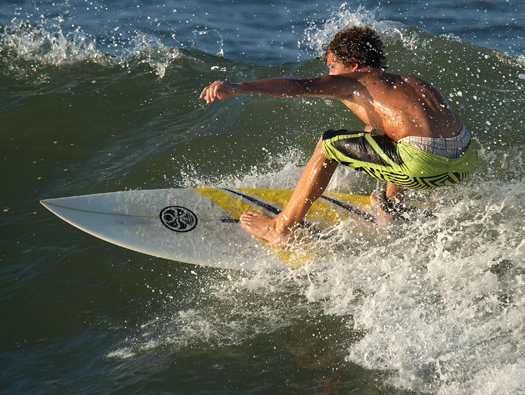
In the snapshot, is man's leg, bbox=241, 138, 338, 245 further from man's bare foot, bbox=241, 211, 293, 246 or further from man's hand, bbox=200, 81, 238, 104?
man's hand, bbox=200, 81, 238, 104

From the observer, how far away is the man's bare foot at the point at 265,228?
161 inches

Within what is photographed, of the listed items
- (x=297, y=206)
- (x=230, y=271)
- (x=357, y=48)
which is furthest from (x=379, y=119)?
(x=230, y=271)

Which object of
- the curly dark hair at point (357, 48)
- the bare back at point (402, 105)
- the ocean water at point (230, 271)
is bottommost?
the ocean water at point (230, 271)

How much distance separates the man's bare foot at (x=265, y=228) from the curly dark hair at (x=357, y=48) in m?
1.54

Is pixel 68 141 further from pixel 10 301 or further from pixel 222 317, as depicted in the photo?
pixel 222 317

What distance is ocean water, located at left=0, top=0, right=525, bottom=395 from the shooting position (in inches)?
119

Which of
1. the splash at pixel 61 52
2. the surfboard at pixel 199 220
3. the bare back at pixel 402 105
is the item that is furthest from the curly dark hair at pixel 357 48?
the splash at pixel 61 52

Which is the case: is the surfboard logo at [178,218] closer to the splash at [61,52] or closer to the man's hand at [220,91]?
the man's hand at [220,91]

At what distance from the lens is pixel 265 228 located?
4.13m

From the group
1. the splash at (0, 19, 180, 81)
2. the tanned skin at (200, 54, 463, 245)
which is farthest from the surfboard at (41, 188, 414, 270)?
the splash at (0, 19, 180, 81)

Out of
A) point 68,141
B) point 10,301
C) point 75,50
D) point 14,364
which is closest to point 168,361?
point 14,364

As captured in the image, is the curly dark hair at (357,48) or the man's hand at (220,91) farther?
the curly dark hair at (357,48)

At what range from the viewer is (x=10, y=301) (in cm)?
379

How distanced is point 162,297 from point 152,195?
1087mm
